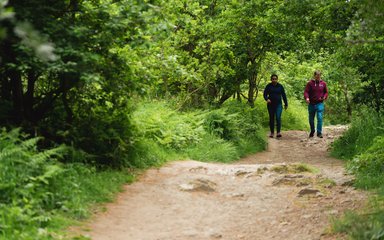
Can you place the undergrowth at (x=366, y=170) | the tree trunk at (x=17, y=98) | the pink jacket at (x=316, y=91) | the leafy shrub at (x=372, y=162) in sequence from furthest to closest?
the pink jacket at (x=316, y=91) → the leafy shrub at (x=372, y=162) → the tree trunk at (x=17, y=98) → the undergrowth at (x=366, y=170)

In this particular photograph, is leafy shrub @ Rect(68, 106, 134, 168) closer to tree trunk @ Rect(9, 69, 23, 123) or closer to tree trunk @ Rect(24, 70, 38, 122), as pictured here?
tree trunk @ Rect(24, 70, 38, 122)

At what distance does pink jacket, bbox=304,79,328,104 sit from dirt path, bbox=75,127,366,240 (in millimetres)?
6291

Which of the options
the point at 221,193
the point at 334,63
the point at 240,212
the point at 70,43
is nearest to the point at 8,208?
the point at 70,43

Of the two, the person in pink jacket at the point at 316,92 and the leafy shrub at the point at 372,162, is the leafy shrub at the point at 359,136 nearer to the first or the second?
the person in pink jacket at the point at 316,92

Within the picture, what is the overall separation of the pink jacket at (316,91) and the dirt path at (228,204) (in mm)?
6291

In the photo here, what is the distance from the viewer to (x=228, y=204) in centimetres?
692

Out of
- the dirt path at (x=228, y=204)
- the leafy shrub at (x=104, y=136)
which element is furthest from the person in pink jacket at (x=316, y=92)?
the leafy shrub at (x=104, y=136)

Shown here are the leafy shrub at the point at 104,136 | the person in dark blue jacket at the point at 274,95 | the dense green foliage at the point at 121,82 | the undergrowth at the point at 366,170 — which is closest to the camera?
the undergrowth at the point at 366,170

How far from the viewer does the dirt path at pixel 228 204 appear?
5.53 m

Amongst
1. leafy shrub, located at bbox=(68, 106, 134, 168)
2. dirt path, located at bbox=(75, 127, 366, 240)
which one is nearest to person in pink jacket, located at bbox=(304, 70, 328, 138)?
dirt path, located at bbox=(75, 127, 366, 240)

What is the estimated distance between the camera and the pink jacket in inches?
599

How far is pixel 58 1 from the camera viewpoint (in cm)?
702

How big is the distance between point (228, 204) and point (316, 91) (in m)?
9.34

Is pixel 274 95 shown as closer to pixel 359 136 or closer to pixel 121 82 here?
pixel 359 136
